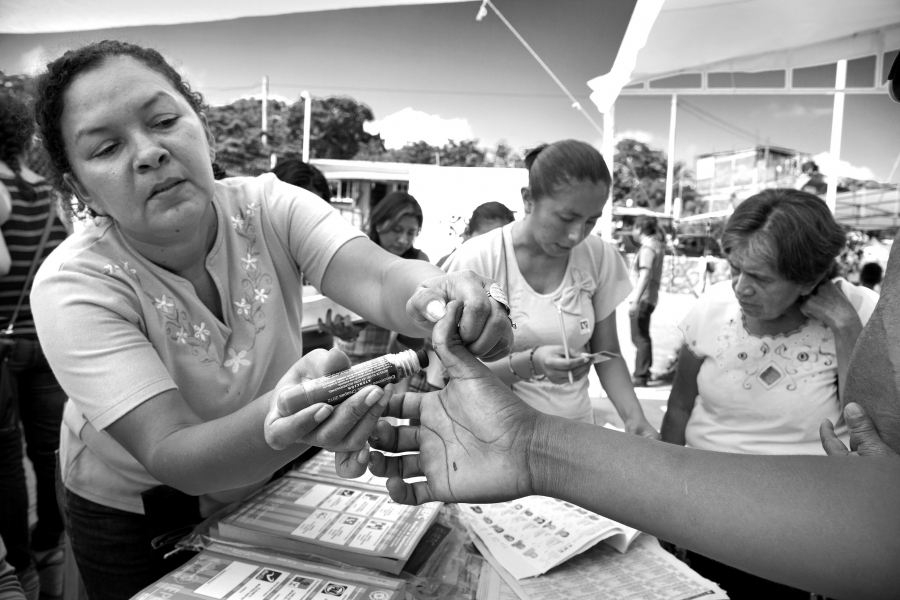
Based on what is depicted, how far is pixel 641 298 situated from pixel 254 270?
5705mm

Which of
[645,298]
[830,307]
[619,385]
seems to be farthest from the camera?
[645,298]

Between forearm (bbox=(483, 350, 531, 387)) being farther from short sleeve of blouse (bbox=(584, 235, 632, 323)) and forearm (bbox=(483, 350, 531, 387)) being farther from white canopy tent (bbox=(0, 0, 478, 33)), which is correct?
white canopy tent (bbox=(0, 0, 478, 33))

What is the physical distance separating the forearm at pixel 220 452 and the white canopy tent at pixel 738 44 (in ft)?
9.78

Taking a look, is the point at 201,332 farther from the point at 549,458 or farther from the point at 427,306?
the point at 549,458

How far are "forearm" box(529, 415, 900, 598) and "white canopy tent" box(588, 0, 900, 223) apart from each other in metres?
2.81

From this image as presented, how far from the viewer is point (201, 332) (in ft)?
4.24

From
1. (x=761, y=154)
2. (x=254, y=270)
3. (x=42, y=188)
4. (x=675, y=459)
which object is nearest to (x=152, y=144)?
(x=254, y=270)

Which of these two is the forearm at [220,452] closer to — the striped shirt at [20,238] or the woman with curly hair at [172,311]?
the woman with curly hair at [172,311]

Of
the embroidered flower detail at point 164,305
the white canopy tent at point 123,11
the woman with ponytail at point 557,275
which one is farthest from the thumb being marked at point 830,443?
the white canopy tent at point 123,11

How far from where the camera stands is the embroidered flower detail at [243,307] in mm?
1381

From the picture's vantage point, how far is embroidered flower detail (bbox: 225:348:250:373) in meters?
1.32

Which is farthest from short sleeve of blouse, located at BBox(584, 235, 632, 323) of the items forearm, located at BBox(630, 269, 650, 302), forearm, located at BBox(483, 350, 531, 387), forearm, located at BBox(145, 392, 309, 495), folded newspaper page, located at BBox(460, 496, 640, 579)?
forearm, located at BBox(630, 269, 650, 302)

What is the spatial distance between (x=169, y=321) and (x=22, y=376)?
1.88 m

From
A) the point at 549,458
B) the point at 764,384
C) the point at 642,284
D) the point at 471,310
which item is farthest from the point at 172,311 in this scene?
the point at 642,284
